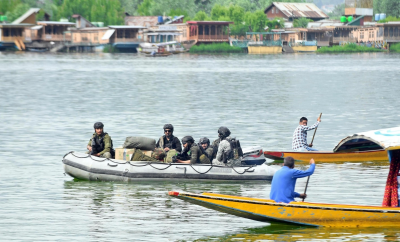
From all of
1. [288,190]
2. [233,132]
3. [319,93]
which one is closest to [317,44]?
[319,93]

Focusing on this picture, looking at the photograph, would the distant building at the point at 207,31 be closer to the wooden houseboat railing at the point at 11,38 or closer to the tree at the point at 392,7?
the wooden houseboat railing at the point at 11,38

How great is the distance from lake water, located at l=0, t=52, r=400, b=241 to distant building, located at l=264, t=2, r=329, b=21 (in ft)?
229

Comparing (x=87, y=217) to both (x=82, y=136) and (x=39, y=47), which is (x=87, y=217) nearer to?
(x=82, y=136)

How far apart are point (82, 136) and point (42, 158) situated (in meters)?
6.29

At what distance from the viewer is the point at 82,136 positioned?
1262 inches

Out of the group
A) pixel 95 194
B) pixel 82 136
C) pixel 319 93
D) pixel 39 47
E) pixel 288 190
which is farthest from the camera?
pixel 39 47

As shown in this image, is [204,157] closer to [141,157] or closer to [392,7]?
[141,157]

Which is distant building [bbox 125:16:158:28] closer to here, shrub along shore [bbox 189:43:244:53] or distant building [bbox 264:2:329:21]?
shrub along shore [bbox 189:43:244:53]

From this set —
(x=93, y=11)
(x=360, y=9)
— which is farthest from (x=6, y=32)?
(x=360, y=9)

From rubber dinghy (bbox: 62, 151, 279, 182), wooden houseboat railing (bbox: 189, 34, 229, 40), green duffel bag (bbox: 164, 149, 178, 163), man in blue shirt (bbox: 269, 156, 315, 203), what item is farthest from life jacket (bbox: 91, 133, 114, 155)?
wooden houseboat railing (bbox: 189, 34, 229, 40)

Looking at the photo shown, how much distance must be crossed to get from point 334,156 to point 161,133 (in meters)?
11.1

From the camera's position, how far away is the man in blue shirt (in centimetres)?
1430

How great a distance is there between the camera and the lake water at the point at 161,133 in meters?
15.7

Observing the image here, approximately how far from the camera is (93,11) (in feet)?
490
